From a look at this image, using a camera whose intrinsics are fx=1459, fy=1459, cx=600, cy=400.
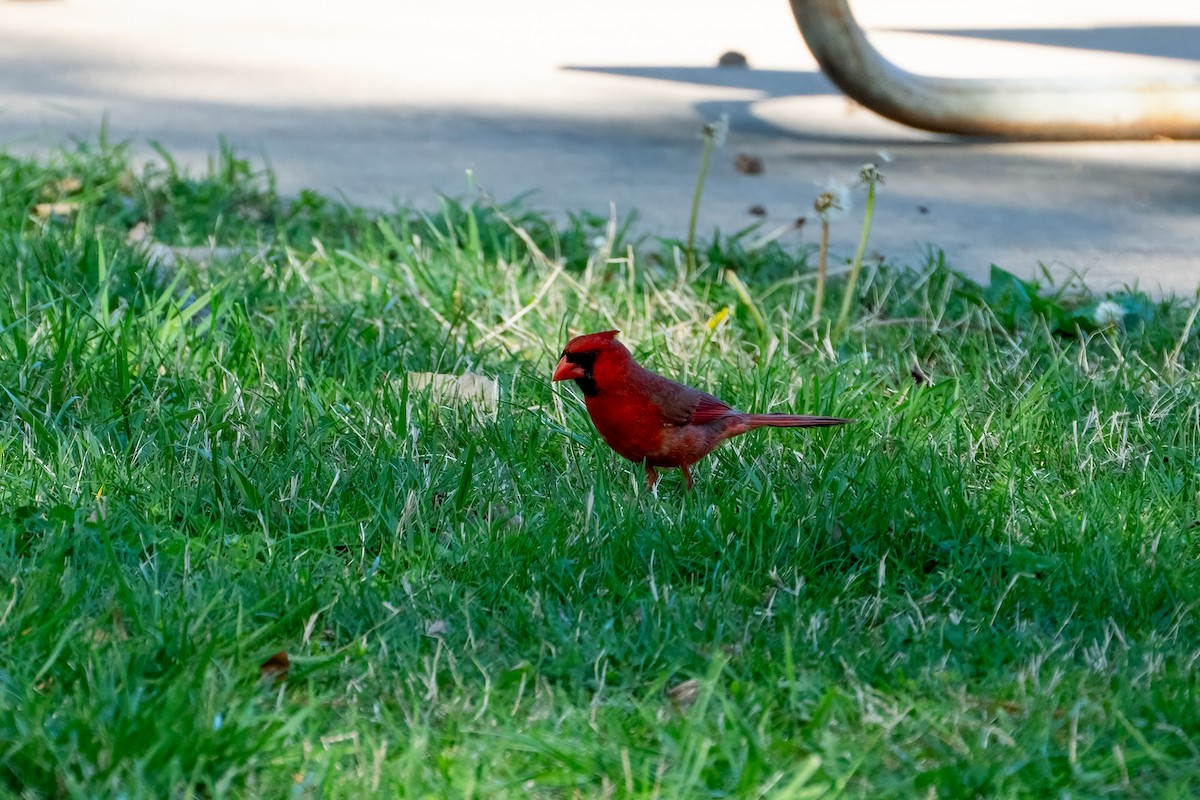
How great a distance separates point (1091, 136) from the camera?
6414 millimetres

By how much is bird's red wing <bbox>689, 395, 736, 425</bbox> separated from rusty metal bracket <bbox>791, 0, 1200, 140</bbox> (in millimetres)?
3151

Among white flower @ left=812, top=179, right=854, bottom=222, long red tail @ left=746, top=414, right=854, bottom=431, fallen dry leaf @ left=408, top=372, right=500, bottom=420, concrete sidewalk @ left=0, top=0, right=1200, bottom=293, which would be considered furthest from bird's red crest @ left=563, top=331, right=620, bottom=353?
concrete sidewalk @ left=0, top=0, right=1200, bottom=293

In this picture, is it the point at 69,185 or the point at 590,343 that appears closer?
the point at 590,343

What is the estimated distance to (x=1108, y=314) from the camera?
412 centimetres

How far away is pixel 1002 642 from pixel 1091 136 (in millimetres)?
4465

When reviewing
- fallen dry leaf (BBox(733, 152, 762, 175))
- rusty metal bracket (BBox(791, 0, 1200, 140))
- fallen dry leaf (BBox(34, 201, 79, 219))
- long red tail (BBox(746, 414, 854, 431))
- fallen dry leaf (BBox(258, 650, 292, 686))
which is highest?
rusty metal bracket (BBox(791, 0, 1200, 140))

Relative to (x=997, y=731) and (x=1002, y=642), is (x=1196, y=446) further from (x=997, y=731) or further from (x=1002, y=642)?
(x=997, y=731)

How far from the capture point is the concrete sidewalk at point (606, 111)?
18.1 feet

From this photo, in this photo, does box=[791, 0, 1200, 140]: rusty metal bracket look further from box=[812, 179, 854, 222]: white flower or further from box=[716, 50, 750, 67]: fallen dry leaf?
box=[716, 50, 750, 67]: fallen dry leaf

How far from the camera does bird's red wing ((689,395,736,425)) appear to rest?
3.09 m

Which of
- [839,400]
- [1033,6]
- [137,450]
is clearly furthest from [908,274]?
[1033,6]

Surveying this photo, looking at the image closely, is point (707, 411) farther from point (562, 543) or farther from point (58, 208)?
point (58, 208)

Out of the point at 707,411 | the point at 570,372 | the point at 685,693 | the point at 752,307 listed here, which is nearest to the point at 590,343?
the point at 570,372

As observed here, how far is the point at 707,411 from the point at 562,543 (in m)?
0.49
